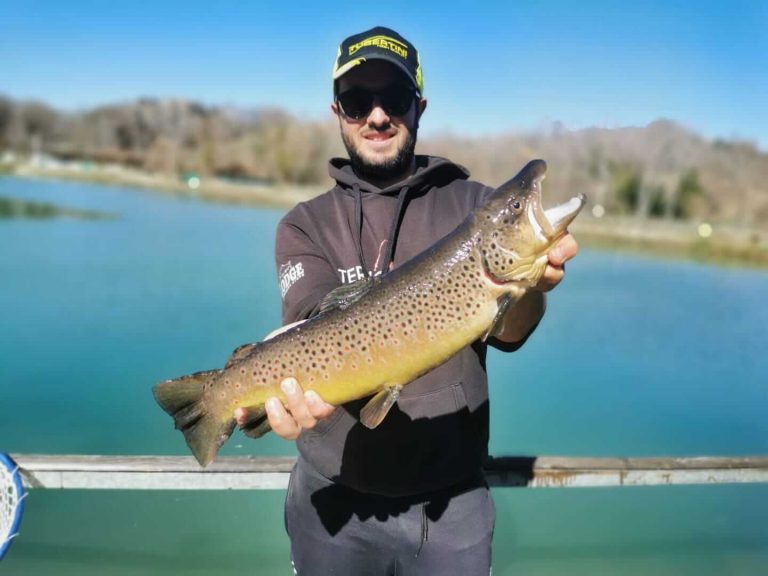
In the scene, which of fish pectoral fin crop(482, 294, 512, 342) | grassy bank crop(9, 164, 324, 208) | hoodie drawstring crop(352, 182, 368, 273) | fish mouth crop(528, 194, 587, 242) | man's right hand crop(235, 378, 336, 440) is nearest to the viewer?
fish mouth crop(528, 194, 587, 242)

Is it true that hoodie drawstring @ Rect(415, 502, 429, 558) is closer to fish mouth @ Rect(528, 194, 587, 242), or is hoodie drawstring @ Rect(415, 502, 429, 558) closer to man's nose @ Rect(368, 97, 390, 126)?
fish mouth @ Rect(528, 194, 587, 242)

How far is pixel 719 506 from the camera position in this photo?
7016 millimetres

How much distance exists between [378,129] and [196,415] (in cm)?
162

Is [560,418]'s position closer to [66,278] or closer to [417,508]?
[417,508]

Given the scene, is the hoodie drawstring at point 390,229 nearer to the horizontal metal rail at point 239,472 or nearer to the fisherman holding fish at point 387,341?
the fisherman holding fish at point 387,341

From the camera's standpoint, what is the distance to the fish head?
2.27 meters

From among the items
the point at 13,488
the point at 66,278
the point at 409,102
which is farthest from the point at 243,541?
the point at 66,278

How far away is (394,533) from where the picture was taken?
108 inches

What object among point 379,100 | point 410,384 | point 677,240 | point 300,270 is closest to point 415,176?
point 379,100

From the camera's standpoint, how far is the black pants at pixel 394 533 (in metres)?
2.73

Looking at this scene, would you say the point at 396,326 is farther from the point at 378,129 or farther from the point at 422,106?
the point at 422,106

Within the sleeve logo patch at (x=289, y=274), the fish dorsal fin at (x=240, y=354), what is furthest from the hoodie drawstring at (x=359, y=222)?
the fish dorsal fin at (x=240, y=354)

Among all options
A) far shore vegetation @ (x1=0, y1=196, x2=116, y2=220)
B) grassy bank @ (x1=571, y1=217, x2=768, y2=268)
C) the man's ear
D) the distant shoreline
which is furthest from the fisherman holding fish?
far shore vegetation @ (x1=0, y1=196, x2=116, y2=220)

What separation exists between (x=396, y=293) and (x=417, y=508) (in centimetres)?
102
